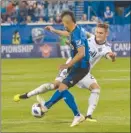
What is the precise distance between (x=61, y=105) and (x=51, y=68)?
38.0 ft

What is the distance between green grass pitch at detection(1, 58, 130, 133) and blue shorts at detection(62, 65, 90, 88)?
88 centimetres

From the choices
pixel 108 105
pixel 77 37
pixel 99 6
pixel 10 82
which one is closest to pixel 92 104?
pixel 77 37

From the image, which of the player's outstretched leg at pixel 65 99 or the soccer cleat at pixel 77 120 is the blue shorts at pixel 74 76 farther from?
the soccer cleat at pixel 77 120

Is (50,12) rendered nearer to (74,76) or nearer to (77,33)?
(74,76)

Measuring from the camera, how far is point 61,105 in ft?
50.9

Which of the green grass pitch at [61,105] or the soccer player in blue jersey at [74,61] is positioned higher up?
the soccer player in blue jersey at [74,61]

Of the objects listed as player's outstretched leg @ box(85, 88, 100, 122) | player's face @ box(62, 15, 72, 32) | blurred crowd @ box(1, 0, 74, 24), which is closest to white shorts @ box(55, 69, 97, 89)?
player's outstretched leg @ box(85, 88, 100, 122)

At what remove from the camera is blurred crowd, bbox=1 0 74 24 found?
34.3 meters

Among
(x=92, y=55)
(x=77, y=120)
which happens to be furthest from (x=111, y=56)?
(x=77, y=120)

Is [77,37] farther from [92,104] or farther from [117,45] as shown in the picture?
[117,45]

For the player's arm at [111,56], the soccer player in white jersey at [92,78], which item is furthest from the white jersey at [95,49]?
the player's arm at [111,56]

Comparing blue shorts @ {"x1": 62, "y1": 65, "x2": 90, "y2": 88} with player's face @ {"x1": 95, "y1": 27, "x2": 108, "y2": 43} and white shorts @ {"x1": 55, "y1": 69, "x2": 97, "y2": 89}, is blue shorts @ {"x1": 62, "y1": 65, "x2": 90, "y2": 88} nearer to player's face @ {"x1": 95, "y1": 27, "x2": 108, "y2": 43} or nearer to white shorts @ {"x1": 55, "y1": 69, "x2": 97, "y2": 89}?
white shorts @ {"x1": 55, "y1": 69, "x2": 97, "y2": 89}

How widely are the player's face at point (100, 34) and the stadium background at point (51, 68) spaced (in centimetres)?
140

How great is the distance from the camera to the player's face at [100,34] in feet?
39.4
